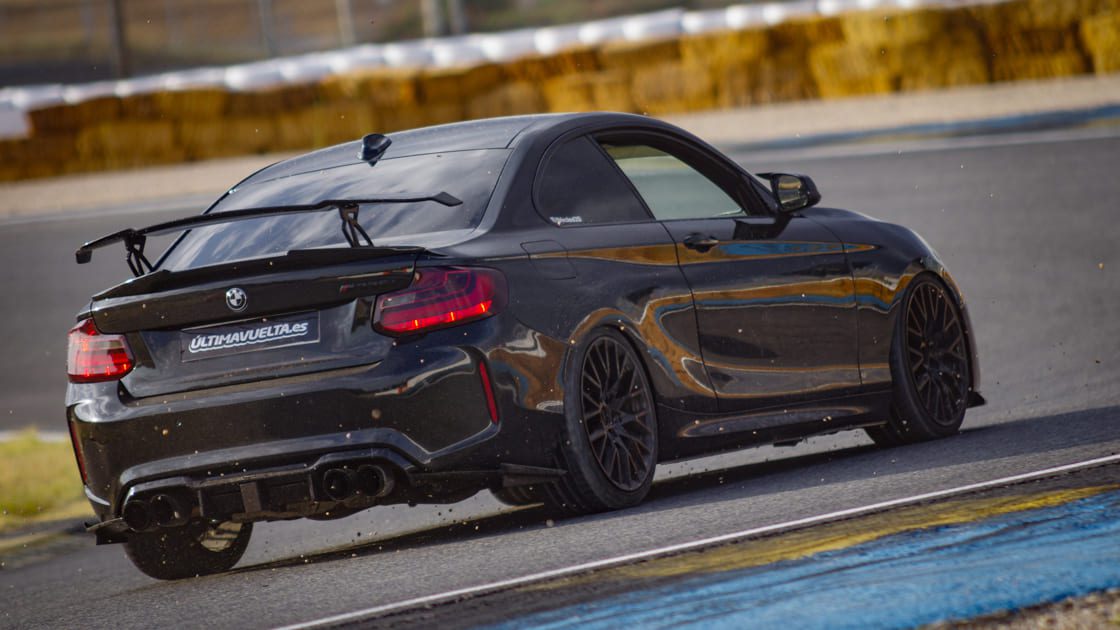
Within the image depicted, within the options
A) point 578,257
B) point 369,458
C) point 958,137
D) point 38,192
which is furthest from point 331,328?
point 38,192

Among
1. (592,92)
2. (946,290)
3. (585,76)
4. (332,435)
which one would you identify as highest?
(585,76)

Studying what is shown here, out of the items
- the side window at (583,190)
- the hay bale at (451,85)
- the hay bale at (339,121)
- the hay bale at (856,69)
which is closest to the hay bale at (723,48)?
the hay bale at (856,69)

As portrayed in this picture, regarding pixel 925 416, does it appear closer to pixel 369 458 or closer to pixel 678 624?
pixel 369 458

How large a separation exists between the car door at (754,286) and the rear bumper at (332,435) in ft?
3.63

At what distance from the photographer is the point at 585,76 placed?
3275 cm

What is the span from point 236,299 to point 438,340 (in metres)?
0.69

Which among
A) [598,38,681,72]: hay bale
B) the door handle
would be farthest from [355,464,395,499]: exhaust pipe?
[598,38,681,72]: hay bale

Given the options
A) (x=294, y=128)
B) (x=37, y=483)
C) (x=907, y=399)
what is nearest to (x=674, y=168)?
(x=907, y=399)

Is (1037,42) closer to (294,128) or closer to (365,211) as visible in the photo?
(294,128)

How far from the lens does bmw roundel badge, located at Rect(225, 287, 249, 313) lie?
21.2 ft

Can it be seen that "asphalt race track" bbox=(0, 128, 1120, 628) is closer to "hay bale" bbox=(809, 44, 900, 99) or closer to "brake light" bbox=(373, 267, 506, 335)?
"brake light" bbox=(373, 267, 506, 335)

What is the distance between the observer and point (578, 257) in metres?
6.89

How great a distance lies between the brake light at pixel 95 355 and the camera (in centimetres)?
→ 669

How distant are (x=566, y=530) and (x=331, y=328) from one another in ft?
3.47
